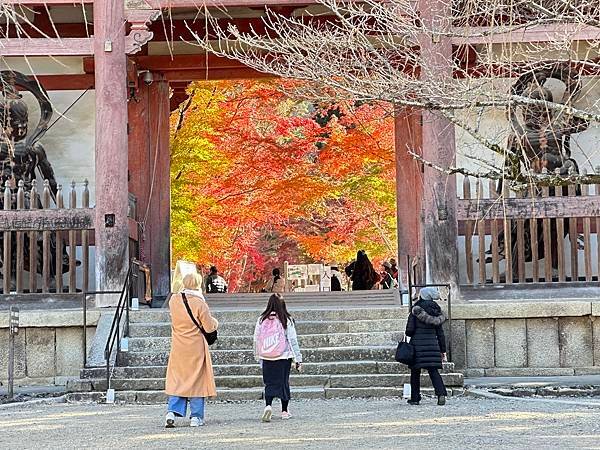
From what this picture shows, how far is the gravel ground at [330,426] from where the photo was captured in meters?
8.91

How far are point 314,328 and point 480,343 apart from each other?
7.17 ft

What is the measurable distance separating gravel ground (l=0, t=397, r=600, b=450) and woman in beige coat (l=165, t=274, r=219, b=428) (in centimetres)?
21

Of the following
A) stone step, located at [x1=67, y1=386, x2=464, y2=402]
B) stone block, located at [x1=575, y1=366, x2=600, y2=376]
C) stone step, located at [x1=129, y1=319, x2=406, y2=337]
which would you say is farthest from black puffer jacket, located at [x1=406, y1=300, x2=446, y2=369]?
stone block, located at [x1=575, y1=366, x2=600, y2=376]

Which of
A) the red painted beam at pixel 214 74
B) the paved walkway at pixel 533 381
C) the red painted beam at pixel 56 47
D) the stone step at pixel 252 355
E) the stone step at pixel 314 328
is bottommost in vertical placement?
the paved walkway at pixel 533 381

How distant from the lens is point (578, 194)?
15.9 m

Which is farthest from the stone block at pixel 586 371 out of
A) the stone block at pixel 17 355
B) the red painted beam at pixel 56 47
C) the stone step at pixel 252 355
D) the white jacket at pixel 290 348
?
the red painted beam at pixel 56 47

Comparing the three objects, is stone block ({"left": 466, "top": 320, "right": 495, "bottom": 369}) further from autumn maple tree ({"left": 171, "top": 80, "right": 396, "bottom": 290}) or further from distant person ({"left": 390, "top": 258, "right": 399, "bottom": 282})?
distant person ({"left": 390, "top": 258, "right": 399, "bottom": 282})

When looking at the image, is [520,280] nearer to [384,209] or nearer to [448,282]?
[448,282]

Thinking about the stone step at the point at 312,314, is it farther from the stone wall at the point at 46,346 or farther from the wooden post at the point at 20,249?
the wooden post at the point at 20,249

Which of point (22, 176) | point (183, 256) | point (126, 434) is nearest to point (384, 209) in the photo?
point (183, 256)

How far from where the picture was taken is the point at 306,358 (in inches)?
546

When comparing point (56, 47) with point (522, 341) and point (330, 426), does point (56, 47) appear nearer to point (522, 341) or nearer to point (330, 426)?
point (522, 341)

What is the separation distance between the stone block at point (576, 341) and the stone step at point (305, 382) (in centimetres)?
219

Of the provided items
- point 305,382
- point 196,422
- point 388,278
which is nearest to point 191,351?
point 196,422
